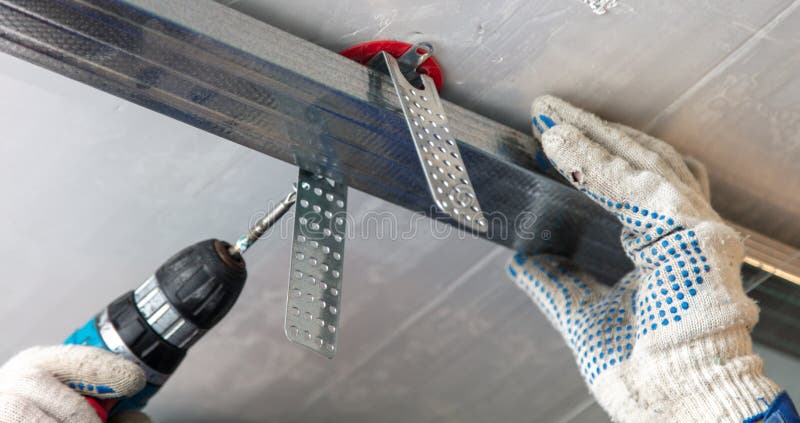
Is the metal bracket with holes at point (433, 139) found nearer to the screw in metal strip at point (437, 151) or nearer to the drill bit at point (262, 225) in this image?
the screw in metal strip at point (437, 151)

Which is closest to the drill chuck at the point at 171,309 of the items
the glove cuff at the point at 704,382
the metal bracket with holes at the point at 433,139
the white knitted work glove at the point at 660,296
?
the metal bracket with holes at the point at 433,139

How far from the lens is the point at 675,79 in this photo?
1.65 metres

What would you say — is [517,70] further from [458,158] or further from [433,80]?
[458,158]

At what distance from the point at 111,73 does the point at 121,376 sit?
22.0 inches

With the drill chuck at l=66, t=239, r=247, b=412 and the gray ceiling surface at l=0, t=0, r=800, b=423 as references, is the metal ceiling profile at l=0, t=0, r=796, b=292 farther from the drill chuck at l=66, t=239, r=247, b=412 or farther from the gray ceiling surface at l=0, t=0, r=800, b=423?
the drill chuck at l=66, t=239, r=247, b=412

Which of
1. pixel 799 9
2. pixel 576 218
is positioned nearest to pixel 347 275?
pixel 576 218

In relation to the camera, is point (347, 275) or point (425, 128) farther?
point (347, 275)

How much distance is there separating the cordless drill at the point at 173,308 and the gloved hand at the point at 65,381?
4cm

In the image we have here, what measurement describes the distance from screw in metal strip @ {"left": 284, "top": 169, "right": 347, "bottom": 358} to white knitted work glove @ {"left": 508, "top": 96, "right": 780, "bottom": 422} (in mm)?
422

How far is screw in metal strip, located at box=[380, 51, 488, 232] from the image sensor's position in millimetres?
1351

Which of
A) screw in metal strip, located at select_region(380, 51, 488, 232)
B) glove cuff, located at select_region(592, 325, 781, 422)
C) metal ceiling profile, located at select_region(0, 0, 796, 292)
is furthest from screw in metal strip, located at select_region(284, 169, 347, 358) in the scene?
glove cuff, located at select_region(592, 325, 781, 422)

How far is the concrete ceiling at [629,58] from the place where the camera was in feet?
4.99

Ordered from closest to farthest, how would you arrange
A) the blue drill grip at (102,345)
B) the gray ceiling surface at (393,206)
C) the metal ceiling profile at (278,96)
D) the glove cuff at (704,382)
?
the metal ceiling profile at (278,96) → the glove cuff at (704,382) → the gray ceiling surface at (393,206) → the blue drill grip at (102,345)

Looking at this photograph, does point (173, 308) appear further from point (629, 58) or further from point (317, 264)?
point (629, 58)
